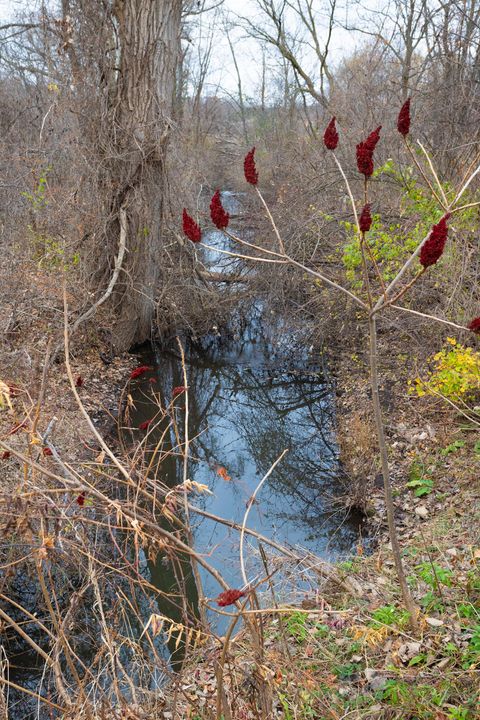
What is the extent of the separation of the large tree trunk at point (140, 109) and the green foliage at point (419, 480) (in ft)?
20.2

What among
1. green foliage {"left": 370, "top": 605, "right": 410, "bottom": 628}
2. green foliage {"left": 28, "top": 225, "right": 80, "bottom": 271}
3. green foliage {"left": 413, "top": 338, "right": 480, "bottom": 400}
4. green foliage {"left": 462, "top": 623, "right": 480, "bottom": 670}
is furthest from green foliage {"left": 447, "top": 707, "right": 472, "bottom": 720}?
green foliage {"left": 28, "top": 225, "right": 80, "bottom": 271}

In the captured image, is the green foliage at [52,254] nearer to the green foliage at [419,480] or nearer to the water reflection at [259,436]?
the water reflection at [259,436]

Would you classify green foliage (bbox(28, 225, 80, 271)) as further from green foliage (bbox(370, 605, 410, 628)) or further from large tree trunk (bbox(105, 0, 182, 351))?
green foliage (bbox(370, 605, 410, 628))

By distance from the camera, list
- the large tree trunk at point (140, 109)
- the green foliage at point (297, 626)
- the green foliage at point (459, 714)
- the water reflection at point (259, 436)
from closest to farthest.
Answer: the green foliage at point (459, 714)
the green foliage at point (297, 626)
the water reflection at point (259, 436)
the large tree trunk at point (140, 109)

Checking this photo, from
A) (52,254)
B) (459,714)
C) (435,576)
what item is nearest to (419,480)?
(435,576)

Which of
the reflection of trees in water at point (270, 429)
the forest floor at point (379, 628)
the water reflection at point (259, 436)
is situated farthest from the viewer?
the reflection of trees in water at point (270, 429)

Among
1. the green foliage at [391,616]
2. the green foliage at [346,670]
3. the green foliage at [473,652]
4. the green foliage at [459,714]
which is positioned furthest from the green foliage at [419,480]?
the green foliage at [459,714]

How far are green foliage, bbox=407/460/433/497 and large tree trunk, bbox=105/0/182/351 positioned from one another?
6165mm

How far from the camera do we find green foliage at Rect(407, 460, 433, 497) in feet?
23.2

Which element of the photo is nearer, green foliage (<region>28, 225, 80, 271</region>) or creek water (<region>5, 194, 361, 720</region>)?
creek water (<region>5, 194, 361, 720</region>)

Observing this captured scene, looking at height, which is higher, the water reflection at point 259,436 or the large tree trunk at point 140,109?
the large tree trunk at point 140,109

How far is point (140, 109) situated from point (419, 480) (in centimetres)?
753

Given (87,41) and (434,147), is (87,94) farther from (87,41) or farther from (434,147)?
(434,147)

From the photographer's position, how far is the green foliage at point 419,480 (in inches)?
278
